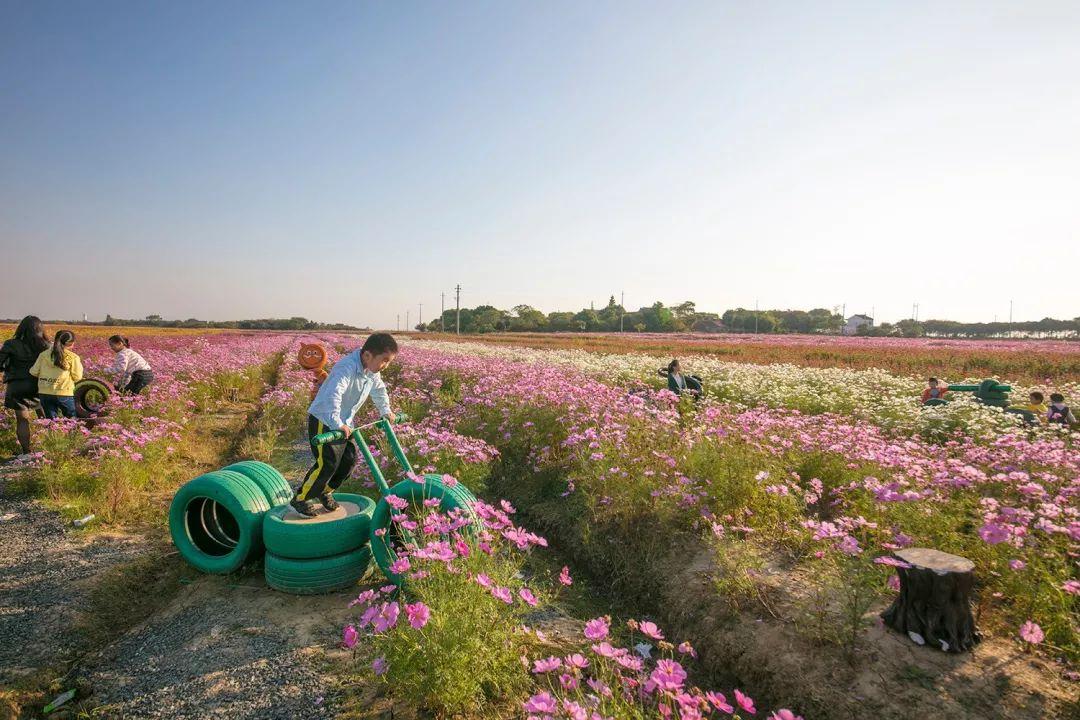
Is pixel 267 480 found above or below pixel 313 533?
above

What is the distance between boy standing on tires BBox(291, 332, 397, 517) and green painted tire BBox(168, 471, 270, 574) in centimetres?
38

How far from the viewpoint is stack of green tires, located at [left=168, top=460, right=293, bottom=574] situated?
4.19m

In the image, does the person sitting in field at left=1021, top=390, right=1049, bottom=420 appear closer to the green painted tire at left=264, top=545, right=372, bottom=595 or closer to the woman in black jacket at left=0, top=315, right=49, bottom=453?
the green painted tire at left=264, top=545, right=372, bottom=595

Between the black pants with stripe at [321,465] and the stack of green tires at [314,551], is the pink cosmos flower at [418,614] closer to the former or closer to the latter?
the stack of green tires at [314,551]

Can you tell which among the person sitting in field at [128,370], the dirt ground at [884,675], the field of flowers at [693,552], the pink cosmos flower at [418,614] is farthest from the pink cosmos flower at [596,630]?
Result: the person sitting in field at [128,370]

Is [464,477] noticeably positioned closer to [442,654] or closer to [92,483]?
[442,654]

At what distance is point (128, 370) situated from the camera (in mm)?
8664

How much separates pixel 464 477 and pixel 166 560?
2850 millimetres

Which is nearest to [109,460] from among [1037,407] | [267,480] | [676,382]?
[267,480]

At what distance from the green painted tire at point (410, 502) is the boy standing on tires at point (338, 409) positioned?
61 cm

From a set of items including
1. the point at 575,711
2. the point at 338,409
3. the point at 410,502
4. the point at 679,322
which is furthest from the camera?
the point at 679,322

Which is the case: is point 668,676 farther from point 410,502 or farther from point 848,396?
point 848,396

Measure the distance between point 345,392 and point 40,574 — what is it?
2.84 metres

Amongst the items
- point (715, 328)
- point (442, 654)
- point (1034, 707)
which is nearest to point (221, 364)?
point (442, 654)
